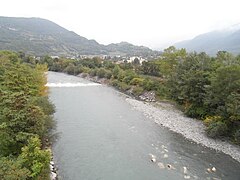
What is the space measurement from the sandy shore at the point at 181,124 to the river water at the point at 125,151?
102cm

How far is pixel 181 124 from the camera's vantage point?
35438mm

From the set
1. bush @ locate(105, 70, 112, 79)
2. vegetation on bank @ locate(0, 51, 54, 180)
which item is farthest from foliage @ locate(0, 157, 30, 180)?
bush @ locate(105, 70, 112, 79)

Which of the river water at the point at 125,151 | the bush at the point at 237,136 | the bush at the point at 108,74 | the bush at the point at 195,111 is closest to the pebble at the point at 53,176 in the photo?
the river water at the point at 125,151

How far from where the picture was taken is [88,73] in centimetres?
8588

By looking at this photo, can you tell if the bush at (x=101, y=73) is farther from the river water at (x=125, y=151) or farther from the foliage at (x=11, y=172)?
the foliage at (x=11, y=172)

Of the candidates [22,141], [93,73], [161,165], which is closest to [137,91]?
[93,73]

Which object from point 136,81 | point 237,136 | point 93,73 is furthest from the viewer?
point 93,73

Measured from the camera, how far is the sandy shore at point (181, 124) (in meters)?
27.8

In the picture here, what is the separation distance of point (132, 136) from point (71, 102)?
18.9 metres

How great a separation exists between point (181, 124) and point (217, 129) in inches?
239

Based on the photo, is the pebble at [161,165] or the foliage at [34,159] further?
the pebble at [161,165]

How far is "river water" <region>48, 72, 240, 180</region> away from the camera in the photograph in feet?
71.4

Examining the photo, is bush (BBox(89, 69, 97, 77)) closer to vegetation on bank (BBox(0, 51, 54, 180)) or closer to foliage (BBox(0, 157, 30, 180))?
Answer: vegetation on bank (BBox(0, 51, 54, 180))

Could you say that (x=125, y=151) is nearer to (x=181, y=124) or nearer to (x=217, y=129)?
(x=217, y=129)
